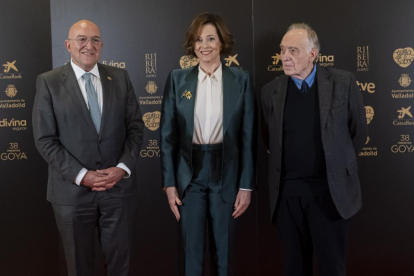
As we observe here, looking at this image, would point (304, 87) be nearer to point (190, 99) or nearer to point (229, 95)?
point (229, 95)

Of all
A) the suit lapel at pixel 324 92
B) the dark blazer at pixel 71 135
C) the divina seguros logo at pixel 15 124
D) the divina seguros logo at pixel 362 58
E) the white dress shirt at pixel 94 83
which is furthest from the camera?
the divina seguros logo at pixel 15 124

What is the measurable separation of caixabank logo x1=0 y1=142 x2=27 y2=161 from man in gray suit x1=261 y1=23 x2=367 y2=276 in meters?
2.30

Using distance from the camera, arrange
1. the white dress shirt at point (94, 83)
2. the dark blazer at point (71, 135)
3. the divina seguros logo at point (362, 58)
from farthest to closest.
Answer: the divina seguros logo at point (362, 58), the white dress shirt at point (94, 83), the dark blazer at point (71, 135)

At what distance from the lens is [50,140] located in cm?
267

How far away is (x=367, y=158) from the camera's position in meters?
3.71

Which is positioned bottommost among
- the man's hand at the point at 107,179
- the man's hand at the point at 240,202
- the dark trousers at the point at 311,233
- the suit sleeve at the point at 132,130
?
the dark trousers at the point at 311,233

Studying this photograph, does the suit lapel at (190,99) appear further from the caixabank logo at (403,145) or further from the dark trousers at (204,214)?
the caixabank logo at (403,145)

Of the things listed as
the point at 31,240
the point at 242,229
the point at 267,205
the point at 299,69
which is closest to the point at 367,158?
the point at 267,205

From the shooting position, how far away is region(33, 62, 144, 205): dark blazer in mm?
2668

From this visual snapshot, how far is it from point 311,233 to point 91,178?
1320 mm

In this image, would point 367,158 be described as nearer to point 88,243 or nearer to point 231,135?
point 231,135

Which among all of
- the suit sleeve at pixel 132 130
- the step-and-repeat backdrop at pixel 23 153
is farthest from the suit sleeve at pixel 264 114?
the step-and-repeat backdrop at pixel 23 153

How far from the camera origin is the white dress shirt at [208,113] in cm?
271

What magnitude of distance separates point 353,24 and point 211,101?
159 cm
